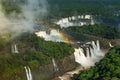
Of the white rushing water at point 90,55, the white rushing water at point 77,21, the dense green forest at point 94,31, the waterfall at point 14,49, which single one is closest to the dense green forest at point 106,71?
the white rushing water at point 90,55

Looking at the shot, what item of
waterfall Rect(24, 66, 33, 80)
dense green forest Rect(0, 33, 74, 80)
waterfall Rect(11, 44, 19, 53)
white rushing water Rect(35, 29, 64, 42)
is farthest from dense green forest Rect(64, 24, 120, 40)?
waterfall Rect(24, 66, 33, 80)

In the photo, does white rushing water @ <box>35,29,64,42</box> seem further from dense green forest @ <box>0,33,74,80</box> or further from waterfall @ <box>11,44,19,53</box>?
waterfall @ <box>11,44,19,53</box>

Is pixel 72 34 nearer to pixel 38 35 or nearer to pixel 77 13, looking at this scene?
pixel 38 35

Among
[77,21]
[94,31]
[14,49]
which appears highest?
[14,49]

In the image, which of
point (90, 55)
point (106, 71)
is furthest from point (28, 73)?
point (90, 55)

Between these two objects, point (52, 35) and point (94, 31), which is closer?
point (52, 35)

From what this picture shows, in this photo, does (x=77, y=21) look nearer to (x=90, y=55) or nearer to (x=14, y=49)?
(x=90, y=55)
